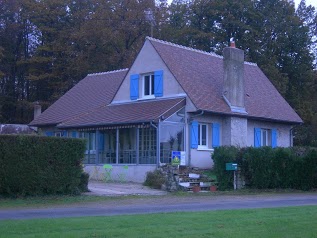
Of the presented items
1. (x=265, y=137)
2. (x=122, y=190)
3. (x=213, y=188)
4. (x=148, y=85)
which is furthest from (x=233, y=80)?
(x=122, y=190)

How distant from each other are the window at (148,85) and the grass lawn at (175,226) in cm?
1844

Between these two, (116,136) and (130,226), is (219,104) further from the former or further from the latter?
(130,226)

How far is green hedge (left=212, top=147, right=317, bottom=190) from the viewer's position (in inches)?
1099

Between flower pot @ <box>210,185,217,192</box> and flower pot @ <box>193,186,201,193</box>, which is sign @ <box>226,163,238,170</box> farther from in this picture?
flower pot @ <box>193,186,201,193</box>

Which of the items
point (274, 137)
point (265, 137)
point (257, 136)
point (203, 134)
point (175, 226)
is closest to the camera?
A: point (175, 226)

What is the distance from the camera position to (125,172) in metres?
31.8

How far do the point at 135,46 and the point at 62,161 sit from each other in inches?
1110

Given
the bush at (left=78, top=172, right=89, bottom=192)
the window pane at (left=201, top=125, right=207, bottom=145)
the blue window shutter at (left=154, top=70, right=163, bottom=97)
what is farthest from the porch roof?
the bush at (left=78, top=172, right=89, bottom=192)

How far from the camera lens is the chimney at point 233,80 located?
33.3 metres

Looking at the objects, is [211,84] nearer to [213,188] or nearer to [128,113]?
[128,113]

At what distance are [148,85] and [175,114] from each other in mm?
4051

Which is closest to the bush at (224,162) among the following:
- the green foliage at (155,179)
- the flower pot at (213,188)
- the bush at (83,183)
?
the flower pot at (213,188)

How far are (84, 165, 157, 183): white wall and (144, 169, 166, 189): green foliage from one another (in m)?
1.01

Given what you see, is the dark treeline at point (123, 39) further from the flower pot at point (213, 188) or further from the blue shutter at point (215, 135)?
the flower pot at point (213, 188)
